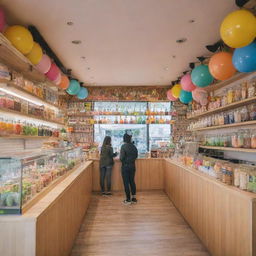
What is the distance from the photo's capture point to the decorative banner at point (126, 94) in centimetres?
802

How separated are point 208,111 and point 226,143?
3.65 ft

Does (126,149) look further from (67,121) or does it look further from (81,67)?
(67,121)

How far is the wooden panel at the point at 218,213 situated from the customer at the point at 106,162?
7.57ft

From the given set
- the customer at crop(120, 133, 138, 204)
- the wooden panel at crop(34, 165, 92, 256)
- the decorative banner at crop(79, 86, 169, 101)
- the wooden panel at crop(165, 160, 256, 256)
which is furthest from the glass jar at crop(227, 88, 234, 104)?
the decorative banner at crop(79, 86, 169, 101)

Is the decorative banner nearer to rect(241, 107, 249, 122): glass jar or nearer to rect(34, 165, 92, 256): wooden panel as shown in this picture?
rect(241, 107, 249, 122): glass jar

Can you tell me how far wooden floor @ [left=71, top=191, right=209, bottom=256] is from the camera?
3.25m

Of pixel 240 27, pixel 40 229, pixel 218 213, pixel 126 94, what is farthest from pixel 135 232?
pixel 126 94

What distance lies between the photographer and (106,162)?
630 cm

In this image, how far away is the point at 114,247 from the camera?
3352 millimetres

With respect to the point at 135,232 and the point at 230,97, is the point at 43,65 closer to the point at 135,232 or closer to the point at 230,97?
the point at 135,232

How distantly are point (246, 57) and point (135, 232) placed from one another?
3.05 metres

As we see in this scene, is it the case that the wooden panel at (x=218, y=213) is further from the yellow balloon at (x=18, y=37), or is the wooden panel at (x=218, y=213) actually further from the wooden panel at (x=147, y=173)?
the yellow balloon at (x=18, y=37)

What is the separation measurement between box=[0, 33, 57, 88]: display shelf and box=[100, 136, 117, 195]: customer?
2.34 meters

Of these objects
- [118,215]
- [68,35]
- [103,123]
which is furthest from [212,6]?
[103,123]
